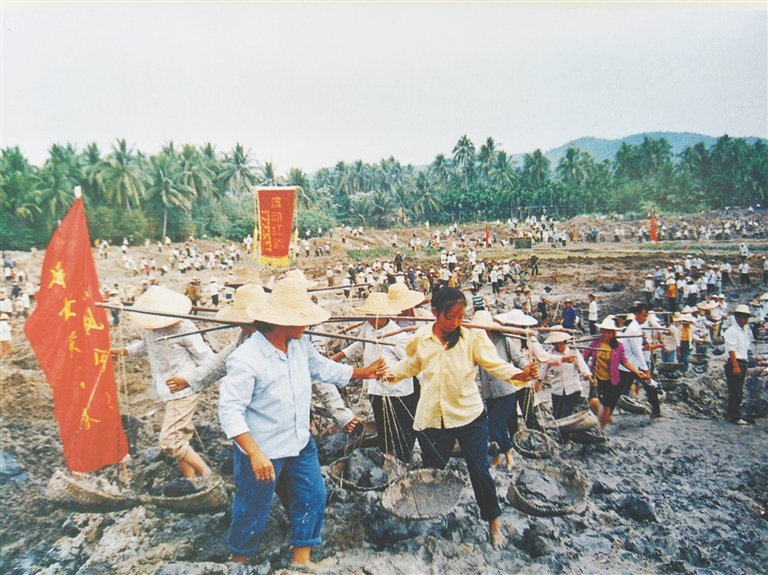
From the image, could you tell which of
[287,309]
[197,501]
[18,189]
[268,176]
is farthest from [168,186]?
[287,309]

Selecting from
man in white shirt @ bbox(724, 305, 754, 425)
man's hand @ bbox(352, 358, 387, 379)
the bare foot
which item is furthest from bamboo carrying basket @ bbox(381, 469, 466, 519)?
man in white shirt @ bbox(724, 305, 754, 425)

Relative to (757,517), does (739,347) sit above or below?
above

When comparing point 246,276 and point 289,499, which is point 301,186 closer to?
point 246,276

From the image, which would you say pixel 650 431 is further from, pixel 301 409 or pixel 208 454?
pixel 208 454

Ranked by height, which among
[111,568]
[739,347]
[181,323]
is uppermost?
[181,323]

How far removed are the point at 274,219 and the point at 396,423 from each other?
3472 millimetres

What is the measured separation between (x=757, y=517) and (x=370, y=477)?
2701 millimetres

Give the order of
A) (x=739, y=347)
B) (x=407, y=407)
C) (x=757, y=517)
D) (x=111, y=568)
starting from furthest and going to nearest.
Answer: (x=739, y=347) → (x=407, y=407) → (x=757, y=517) → (x=111, y=568)

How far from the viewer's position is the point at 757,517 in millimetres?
3234

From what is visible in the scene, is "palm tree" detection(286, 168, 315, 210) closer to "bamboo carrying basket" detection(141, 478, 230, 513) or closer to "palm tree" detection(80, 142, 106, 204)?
"palm tree" detection(80, 142, 106, 204)

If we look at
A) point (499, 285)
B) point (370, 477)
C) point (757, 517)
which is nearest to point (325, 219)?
point (499, 285)

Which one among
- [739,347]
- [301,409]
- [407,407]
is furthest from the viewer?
[739,347]

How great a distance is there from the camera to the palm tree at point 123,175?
16.8 feet

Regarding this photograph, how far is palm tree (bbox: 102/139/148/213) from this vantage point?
511cm
